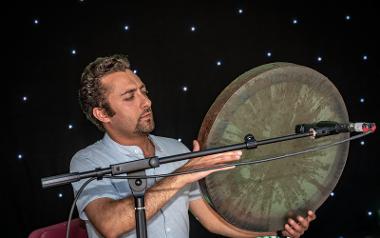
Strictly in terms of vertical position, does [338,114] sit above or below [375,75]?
below

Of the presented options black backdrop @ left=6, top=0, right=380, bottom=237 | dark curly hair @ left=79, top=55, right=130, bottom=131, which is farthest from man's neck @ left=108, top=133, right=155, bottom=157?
black backdrop @ left=6, top=0, right=380, bottom=237

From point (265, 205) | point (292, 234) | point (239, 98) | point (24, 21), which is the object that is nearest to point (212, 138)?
point (239, 98)

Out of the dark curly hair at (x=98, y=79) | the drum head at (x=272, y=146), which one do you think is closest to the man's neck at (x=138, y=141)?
the dark curly hair at (x=98, y=79)

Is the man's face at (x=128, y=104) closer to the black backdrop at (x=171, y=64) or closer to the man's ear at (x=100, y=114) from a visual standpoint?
the man's ear at (x=100, y=114)

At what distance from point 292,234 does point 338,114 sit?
38 centimetres

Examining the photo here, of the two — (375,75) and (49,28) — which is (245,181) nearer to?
(49,28)

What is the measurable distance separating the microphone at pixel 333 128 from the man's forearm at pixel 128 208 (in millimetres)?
356

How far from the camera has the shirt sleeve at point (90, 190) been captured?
4.84 ft

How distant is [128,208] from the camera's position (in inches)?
52.1

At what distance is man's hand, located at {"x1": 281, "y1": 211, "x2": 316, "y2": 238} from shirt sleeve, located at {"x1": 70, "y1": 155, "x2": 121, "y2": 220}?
21.1 inches

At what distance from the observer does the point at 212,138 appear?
1.25 metres

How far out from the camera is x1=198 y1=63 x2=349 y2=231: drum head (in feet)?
4.15

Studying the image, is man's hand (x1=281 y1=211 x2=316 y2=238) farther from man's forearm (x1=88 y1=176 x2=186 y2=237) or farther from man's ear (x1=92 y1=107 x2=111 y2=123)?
man's ear (x1=92 y1=107 x2=111 y2=123)

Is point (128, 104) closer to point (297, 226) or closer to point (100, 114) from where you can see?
point (100, 114)
